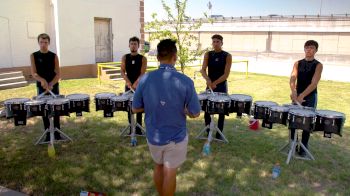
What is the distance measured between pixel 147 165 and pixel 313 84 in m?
3.11

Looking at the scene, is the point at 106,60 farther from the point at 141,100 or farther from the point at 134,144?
the point at 141,100

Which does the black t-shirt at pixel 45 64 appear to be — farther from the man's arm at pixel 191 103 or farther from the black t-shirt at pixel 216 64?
the man's arm at pixel 191 103

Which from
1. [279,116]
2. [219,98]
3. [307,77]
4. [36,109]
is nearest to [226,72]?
[219,98]

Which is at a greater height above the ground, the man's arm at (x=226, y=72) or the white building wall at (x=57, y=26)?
the white building wall at (x=57, y=26)

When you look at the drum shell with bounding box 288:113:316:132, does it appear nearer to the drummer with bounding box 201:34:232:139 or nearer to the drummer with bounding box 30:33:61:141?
the drummer with bounding box 201:34:232:139

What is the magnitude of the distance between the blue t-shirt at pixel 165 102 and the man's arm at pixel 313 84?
2984mm

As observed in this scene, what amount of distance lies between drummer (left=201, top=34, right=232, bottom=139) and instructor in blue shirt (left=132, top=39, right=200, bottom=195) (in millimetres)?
3002

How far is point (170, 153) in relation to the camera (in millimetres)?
3352

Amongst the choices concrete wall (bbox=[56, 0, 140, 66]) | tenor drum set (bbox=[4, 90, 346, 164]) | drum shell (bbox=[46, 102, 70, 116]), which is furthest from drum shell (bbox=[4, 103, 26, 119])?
concrete wall (bbox=[56, 0, 140, 66])

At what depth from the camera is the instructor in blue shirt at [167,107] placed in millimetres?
3174

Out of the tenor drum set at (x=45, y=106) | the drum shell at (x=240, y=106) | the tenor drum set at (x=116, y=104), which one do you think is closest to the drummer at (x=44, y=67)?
the tenor drum set at (x=45, y=106)

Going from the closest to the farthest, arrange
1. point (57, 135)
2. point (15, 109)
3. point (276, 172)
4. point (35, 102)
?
point (276, 172)
point (35, 102)
point (15, 109)
point (57, 135)

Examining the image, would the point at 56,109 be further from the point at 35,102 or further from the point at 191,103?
the point at 191,103

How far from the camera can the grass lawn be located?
15.2ft
